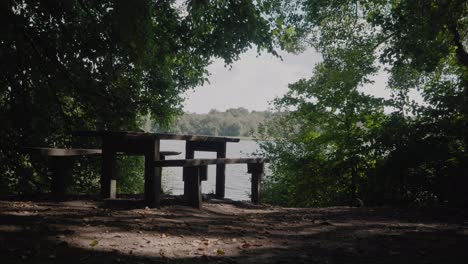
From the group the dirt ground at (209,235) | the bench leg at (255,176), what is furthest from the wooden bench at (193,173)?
the bench leg at (255,176)

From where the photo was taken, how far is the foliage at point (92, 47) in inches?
308

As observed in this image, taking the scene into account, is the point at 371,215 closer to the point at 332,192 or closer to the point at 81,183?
the point at 332,192

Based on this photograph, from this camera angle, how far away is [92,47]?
30.2 ft

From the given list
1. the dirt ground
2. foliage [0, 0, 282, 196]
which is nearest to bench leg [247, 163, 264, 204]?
the dirt ground

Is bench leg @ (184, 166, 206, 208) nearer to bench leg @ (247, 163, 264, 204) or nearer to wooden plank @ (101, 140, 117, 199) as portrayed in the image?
wooden plank @ (101, 140, 117, 199)

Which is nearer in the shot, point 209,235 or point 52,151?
point 209,235

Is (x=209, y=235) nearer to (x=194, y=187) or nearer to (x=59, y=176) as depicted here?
(x=194, y=187)

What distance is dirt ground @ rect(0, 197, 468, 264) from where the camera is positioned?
398cm

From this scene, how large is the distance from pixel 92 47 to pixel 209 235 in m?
6.14

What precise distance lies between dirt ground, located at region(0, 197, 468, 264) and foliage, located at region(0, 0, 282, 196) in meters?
3.26

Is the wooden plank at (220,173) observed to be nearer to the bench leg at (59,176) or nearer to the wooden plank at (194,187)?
the wooden plank at (194,187)

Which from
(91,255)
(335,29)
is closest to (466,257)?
(91,255)

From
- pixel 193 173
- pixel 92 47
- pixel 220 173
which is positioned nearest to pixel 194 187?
pixel 193 173

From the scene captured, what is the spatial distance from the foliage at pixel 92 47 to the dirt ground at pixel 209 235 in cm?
326
